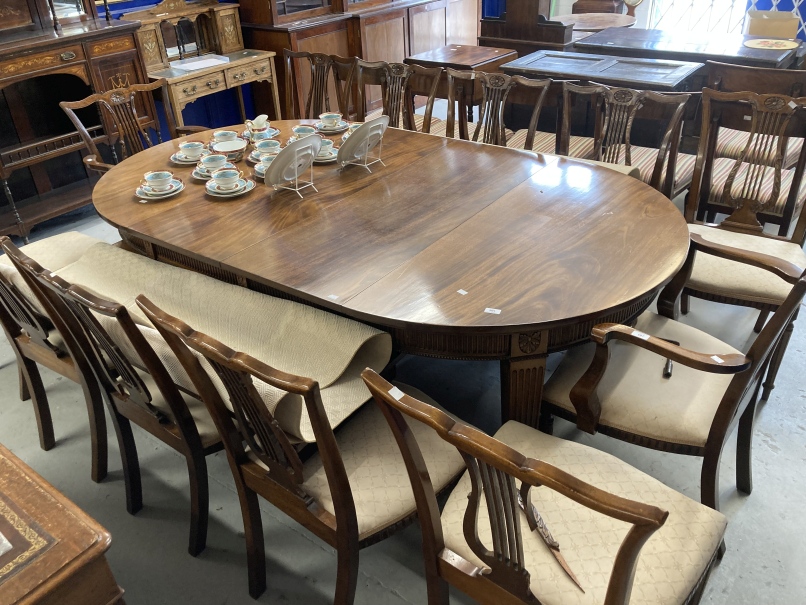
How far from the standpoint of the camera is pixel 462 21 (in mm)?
5512

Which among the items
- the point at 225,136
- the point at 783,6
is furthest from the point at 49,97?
the point at 783,6

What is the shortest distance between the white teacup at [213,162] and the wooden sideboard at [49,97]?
50.2 inches

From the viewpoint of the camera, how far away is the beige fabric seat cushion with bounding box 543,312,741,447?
4.50 ft

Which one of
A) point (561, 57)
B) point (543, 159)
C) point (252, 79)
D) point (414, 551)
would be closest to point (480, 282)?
point (414, 551)

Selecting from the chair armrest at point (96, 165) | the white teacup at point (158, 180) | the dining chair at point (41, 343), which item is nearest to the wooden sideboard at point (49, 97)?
the chair armrest at point (96, 165)

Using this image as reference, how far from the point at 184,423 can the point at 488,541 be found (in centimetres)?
70

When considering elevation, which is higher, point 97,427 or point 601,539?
point 601,539

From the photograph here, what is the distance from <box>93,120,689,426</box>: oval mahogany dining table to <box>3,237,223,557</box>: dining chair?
1.15 feet

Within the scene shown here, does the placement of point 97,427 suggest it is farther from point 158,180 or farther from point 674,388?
point 674,388

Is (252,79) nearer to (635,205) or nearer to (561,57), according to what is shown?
(561,57)

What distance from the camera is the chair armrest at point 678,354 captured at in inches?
47.6

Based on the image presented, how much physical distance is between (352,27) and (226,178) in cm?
290

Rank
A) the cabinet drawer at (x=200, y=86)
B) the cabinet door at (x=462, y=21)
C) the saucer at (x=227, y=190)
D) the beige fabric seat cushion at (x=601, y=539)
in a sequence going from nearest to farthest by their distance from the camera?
the beige fabric seat cushion at (x=601, y=539), the saucer at (x=227, y=190), the cabinet drawer at (x=200, y=86), the cabinet door at (x=462, y=21)

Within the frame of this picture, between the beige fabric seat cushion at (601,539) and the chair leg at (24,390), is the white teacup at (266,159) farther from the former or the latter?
→ the beige fabric seat cushion at (601,539)
